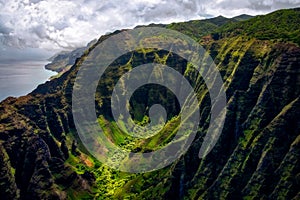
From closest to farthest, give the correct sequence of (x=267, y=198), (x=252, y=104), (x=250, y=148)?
(x=267, y=198), (x=250, y=148), (x=252, y=104)

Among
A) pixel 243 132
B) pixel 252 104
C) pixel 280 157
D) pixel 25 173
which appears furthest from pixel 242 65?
pixel 25 173

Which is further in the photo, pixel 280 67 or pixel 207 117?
pixel 207 117

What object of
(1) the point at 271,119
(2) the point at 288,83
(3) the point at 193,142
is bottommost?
(3) the point at 193,142

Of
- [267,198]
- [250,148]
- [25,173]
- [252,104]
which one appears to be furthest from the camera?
[25,173]

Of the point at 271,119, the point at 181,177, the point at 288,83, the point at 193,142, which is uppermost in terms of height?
the point at 288,83

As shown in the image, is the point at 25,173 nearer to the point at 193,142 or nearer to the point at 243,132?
the point at 193,142

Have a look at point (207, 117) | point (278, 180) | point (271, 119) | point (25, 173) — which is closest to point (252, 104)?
point (271, 119)

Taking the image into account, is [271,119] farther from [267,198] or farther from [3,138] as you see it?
[3,138]

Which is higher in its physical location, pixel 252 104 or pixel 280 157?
pixel 252 104

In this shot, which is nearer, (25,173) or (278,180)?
(278,180)
